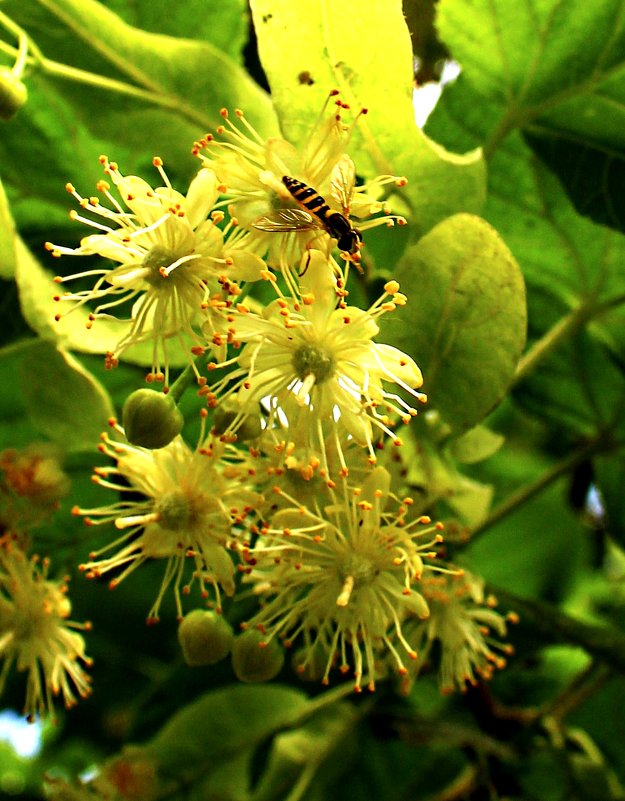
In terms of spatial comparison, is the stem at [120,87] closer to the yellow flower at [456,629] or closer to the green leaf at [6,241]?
the green leaf at [6,241]

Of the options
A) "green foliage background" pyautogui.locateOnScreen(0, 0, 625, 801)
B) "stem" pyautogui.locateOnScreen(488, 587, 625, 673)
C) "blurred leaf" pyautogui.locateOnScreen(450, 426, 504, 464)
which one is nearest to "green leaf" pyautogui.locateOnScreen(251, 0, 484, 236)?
"green foliage background" pyautogui.locateOnScreen(0, 0, 625, 801)

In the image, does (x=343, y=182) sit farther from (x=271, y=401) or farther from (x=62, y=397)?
(x=62, y=397)

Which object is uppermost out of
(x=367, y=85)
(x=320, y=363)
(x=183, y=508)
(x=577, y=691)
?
(x=367, y=85)

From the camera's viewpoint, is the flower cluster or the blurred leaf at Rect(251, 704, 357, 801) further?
the blurred leaf at Rect(251, 704, 357, 801)

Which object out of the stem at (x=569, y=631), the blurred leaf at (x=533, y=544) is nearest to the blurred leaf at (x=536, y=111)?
the stem at (x=569, y=631)

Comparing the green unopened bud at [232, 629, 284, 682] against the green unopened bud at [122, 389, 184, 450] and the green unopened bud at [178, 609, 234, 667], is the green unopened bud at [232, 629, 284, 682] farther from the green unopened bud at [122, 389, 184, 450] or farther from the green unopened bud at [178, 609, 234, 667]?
the green unopened bud at [122, 389, 184, 450]

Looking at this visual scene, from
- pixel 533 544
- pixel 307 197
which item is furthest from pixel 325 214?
pixel 533 544

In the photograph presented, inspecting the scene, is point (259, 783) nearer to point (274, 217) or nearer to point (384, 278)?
point (384, 278)
